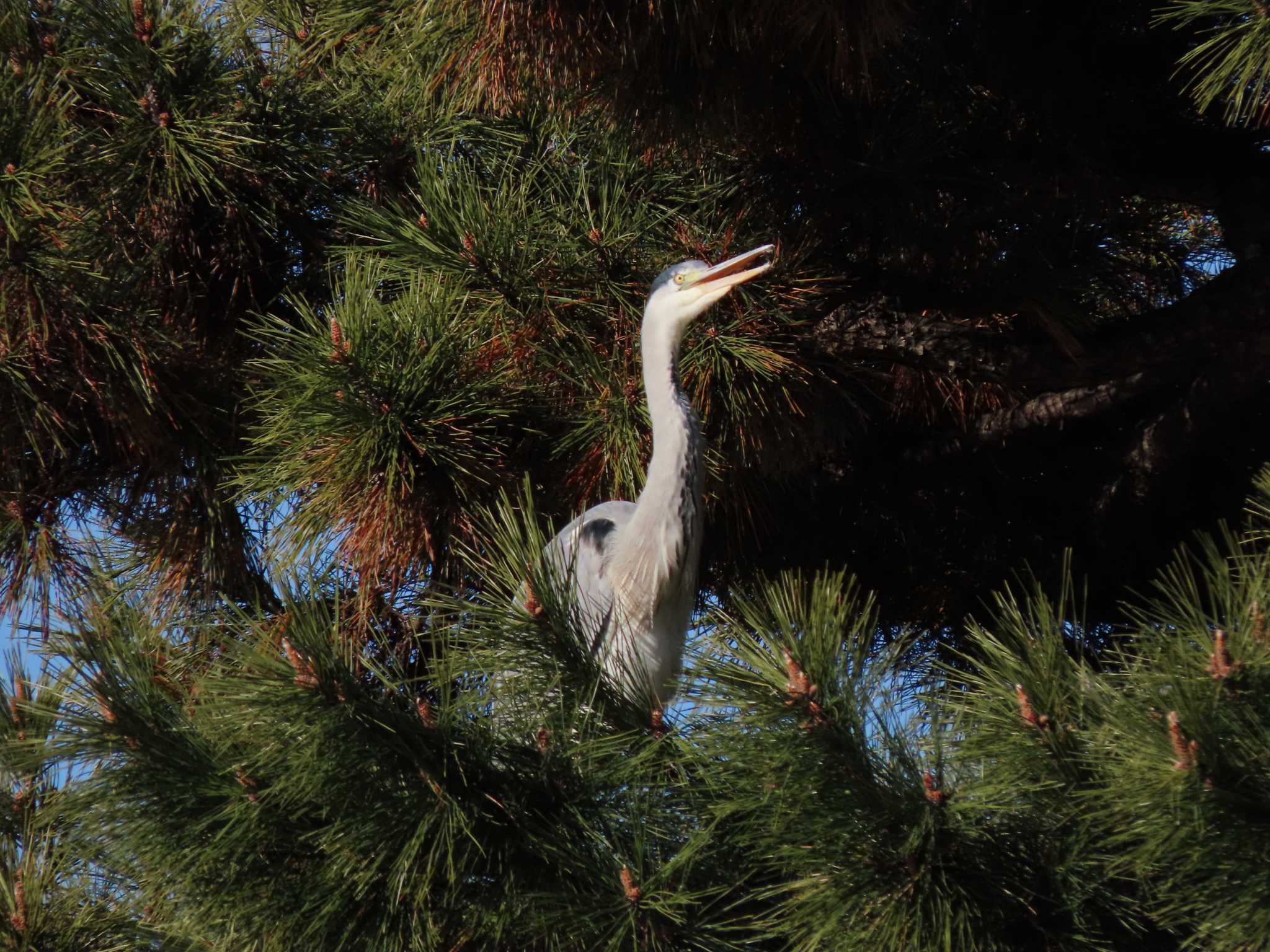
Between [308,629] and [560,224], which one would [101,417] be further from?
[308,629]

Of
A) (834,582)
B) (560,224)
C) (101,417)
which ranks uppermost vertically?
(560,224)

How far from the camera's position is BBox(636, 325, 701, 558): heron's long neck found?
1.83m

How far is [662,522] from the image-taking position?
194 centimetres

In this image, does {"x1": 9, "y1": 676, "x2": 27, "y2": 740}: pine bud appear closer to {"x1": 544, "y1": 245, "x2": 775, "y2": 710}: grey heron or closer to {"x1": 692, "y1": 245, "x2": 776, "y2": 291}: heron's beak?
{"x1": 544, "y1": 245, "x2": 775, "y2": 710}: grey heron

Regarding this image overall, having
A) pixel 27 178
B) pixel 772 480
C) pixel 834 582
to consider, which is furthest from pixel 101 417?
pixel 834 582

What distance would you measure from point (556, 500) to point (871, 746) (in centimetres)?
110

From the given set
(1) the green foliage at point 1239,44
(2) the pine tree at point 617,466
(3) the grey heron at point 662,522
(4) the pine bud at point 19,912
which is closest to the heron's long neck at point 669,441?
(3) the grey heron at point 662,522

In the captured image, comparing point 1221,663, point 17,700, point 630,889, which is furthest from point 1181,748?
point 17,700

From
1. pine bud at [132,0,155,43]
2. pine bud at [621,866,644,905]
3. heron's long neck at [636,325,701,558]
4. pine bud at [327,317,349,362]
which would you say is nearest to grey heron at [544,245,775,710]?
heron's long neck at [636,325,701,558]

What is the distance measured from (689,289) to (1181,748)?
1.07m

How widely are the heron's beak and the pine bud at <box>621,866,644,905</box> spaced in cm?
92

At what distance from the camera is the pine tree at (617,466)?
101cm

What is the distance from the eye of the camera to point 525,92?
5.77ft

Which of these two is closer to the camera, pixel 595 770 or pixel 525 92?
pixel 595 770
